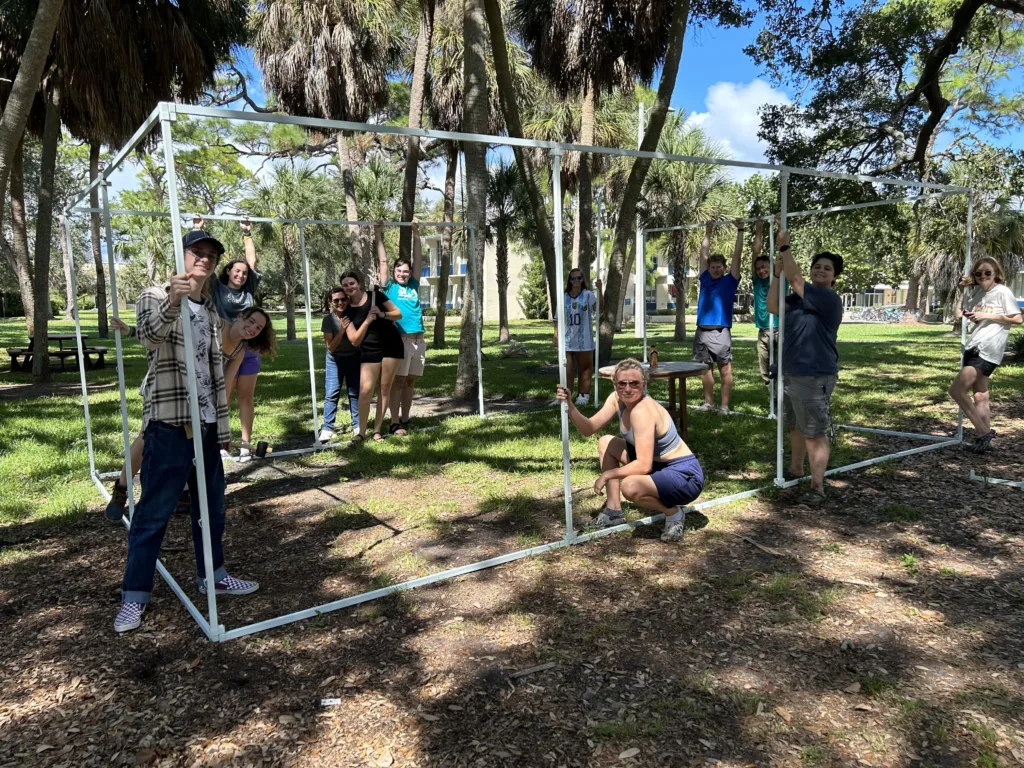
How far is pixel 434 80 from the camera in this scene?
56.0 ft

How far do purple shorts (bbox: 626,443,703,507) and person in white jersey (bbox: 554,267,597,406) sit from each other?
3.97m

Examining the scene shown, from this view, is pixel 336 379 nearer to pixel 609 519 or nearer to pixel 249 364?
pixel 249 364

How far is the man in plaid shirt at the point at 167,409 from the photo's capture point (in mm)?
3021

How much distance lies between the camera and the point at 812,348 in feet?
15.7

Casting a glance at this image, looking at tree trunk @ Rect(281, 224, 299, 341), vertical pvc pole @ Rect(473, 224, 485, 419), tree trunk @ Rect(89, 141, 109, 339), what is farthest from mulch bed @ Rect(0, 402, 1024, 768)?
tree trunk @ Rect(281, 224, 299, 341)

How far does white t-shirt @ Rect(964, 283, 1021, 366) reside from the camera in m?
5.83

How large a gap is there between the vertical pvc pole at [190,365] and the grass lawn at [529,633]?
12.9 inches

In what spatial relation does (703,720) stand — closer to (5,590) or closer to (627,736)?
(627,736)

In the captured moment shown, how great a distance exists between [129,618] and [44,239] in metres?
10.6

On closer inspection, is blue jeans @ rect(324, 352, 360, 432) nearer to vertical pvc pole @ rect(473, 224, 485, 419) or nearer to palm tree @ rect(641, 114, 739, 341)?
vertical pvc pole @ rect(473, 224, 485, 419)

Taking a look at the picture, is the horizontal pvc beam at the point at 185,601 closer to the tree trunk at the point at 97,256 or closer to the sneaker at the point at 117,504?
the sneaker at the point at 117,504

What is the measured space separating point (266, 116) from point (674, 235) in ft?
65.7

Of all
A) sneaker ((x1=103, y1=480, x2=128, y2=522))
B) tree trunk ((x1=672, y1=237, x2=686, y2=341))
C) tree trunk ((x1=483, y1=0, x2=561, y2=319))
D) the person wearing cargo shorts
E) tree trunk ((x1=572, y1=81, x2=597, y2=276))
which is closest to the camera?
sneaker ((x1=103, y1=480, x2=128, y2=522))

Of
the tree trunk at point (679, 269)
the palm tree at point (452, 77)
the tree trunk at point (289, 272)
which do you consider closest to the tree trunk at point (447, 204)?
the palm tree at point (452, 77)
